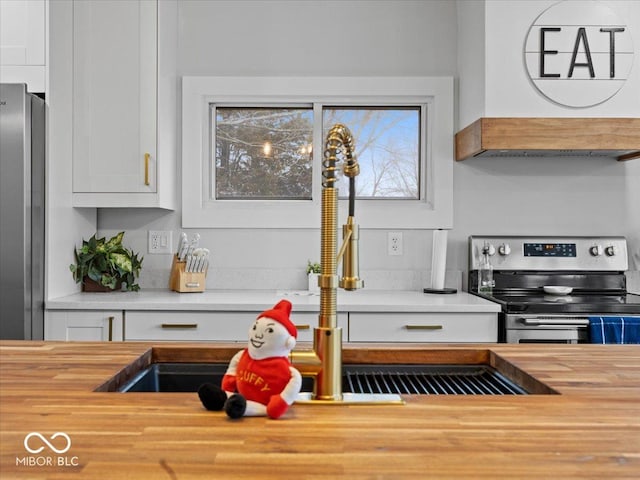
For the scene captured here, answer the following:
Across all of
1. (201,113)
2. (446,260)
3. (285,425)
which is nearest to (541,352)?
(285,425)

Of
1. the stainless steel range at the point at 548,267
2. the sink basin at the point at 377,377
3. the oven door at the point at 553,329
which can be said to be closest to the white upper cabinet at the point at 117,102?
the sink basin at the point at 377,377

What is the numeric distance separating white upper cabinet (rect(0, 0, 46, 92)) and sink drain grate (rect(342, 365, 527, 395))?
7.02ft

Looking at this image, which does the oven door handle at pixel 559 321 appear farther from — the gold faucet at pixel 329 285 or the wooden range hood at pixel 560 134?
the gold faucet at pixel 329 285

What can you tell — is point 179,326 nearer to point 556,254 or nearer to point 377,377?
point 377,377

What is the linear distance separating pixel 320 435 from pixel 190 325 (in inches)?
72.9

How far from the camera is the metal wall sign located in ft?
8.80

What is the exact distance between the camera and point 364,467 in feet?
2.37

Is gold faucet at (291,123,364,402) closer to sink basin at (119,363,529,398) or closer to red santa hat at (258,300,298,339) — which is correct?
red santa hat at (258,300,298,339)

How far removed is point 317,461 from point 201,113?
2719 millimetres

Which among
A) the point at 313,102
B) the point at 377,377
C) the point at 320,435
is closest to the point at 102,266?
the point at 313,102

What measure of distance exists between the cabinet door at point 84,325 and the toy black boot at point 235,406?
6.09 ft

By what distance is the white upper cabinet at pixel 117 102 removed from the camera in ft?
9.12

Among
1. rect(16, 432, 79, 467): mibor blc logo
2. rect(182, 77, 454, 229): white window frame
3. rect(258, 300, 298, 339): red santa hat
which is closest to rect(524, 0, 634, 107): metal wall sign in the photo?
rect(182, 77, 454, 229): white window frame

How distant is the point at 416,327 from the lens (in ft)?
8.48
